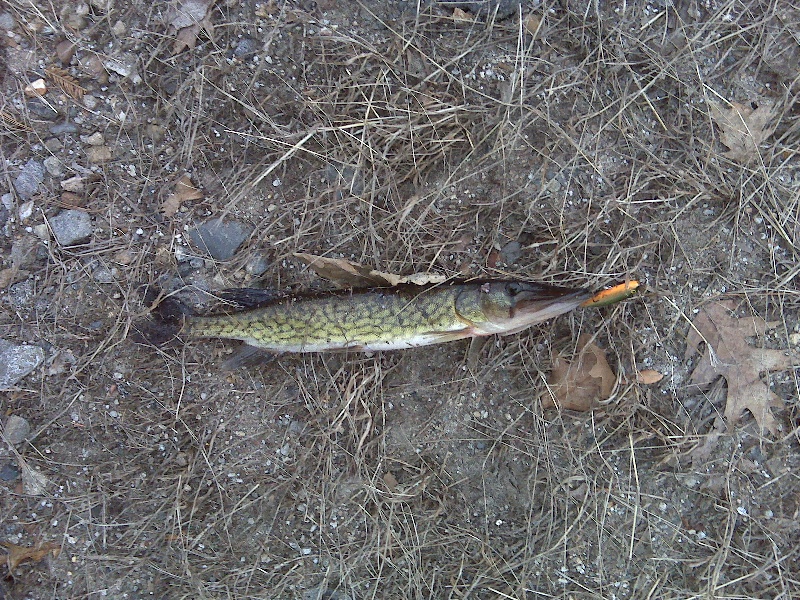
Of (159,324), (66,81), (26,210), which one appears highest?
(66,81)

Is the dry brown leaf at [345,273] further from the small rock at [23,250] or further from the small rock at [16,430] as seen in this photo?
the small rock at [16,430]

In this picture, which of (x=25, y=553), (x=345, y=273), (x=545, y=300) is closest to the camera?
(x=545, y=300)

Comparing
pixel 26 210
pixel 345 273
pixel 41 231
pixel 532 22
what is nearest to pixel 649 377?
pixel 345 273

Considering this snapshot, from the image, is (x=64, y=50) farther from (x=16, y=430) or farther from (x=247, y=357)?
(x=16, y=430)

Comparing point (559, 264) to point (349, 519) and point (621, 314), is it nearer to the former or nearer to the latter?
point (621, 314)

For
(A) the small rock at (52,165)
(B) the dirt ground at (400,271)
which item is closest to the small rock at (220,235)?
(B) the dirt ground at (400,271)

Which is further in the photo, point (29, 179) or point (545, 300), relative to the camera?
point (29, 179)

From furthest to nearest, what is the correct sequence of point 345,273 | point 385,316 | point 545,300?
1. point 345,273
2. point 385,316
3. point 545,300
